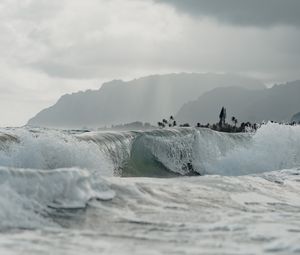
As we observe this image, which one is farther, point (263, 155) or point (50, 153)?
point (263, 155)

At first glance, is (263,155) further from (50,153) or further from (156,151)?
(50,153)

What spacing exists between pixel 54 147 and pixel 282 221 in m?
9.90

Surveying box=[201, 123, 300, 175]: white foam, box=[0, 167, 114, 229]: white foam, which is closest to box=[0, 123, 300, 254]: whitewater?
box=[0, 167, 114, 229]: white foam

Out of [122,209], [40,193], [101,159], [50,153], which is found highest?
[50,153]

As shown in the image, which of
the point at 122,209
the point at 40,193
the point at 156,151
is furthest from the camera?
the point at 156,151

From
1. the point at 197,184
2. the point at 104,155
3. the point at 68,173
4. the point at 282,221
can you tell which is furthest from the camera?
the point at 104,155

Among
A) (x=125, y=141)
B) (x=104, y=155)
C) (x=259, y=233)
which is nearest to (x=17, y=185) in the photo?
(x=259, y=233)

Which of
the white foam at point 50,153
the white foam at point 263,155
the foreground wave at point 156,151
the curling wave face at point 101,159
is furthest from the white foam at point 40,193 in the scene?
the white foam at point 263,155

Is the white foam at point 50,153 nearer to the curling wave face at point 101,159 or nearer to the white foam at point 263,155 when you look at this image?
the curling wave face at point 101,159

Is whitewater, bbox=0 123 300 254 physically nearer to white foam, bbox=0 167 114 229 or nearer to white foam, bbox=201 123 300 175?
white foam, bbox=0 167 114 229

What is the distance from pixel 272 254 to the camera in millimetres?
8055

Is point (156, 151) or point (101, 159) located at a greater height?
point (156, 151)

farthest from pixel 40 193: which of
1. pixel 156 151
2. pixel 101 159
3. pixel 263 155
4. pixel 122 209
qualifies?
pixel 263 155

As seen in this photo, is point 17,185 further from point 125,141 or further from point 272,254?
point 125,141
